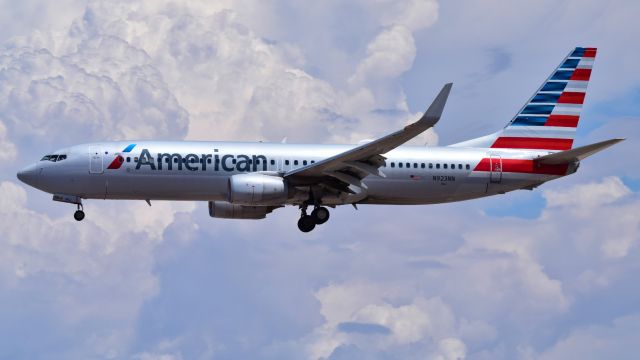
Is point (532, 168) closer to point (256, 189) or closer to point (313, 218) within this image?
point (313, 218)

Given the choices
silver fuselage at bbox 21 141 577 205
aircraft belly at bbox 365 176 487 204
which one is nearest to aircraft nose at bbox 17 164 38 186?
silver fuselage at bbox 21 141 577 205

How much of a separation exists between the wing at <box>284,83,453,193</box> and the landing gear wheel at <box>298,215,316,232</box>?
7.69 feet

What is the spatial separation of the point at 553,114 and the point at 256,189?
796 inches

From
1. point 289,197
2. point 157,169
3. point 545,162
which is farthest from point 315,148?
point 545,162

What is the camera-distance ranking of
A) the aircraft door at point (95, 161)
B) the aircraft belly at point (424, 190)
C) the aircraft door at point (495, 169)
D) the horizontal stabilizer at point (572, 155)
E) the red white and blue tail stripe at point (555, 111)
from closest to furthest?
the aircraft door at point (95, 161)
the horizontal stabilizer at point (572, 155)
the aircraft belly at point (424, 190)
the aircraft door at point (495, 169)
the red white and blue tail stripe at point (555, 111)

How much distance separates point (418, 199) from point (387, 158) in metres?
3.46

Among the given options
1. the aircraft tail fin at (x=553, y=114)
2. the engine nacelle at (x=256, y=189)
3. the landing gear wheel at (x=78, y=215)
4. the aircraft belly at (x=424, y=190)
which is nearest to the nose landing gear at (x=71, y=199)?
the landing gear wheel at (x=78, y=215)

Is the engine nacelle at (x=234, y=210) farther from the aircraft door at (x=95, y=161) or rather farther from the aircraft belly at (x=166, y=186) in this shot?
the aircraft door at (x=95, y=161)

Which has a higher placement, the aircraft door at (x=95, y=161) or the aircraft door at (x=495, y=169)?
the aircraft door at (x=95, y=161)

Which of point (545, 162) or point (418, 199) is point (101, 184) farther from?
point (545, 162)

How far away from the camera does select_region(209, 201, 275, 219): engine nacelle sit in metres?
65.8

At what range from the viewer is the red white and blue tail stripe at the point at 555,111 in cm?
6906

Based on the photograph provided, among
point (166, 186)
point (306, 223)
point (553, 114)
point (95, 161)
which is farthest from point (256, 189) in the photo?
point (553, 114)

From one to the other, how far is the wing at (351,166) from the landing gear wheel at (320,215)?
157 centimetres
